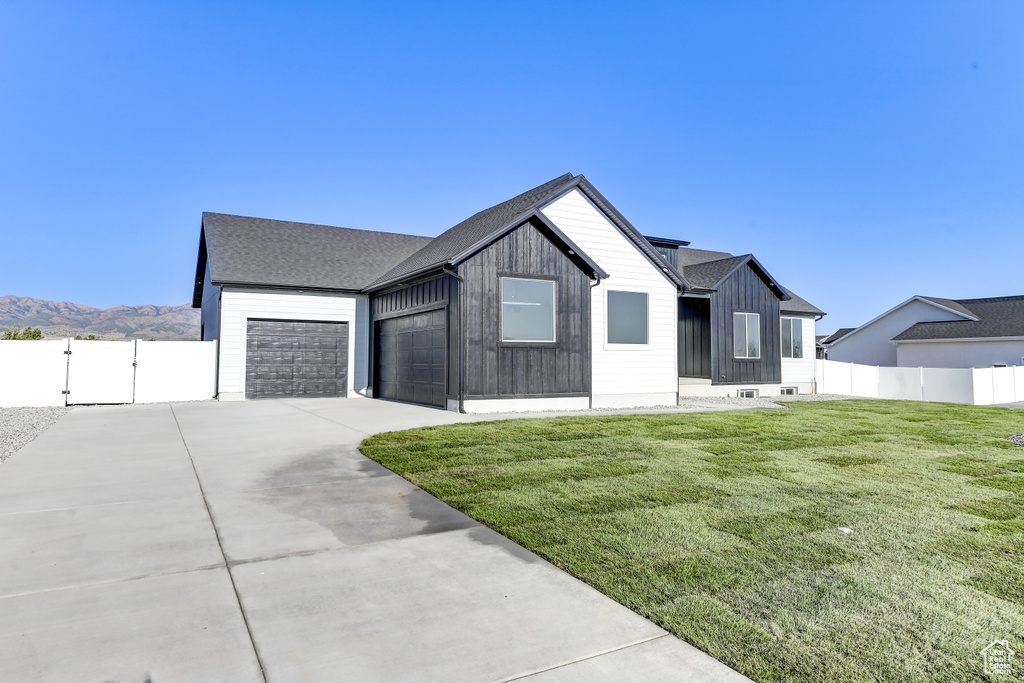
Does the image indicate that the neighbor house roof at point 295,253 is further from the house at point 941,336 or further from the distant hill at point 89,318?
the distant hill at point 89,318

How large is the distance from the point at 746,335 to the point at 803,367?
416 cm

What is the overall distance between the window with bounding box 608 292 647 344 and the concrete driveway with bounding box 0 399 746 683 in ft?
32.3

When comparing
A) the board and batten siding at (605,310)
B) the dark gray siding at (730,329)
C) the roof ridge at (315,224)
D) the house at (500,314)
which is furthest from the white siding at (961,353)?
the roof ridge at (315,224)

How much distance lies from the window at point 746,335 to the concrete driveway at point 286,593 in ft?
54.0

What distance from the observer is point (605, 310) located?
1428cm

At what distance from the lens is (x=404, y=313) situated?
15125mm

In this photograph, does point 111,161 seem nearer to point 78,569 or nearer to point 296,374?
point 296,374

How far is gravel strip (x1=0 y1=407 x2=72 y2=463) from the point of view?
7.80m

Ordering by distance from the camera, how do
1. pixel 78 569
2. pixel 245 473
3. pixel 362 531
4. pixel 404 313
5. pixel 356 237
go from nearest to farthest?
pixel 78 569
pixel 362 531
pixel 245 473
pixel 404 313
pixel 356 237

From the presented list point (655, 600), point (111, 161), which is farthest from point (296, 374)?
point (111, 161)

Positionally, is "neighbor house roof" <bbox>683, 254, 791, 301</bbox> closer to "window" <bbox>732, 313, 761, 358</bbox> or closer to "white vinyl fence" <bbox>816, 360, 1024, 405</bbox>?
"window" <bbox>732, 313, 761, 358</bbox>

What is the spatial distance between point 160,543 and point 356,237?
18.2 meters

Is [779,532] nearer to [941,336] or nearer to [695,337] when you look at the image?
[695,337]

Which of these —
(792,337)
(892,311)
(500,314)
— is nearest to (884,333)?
(892,311)
